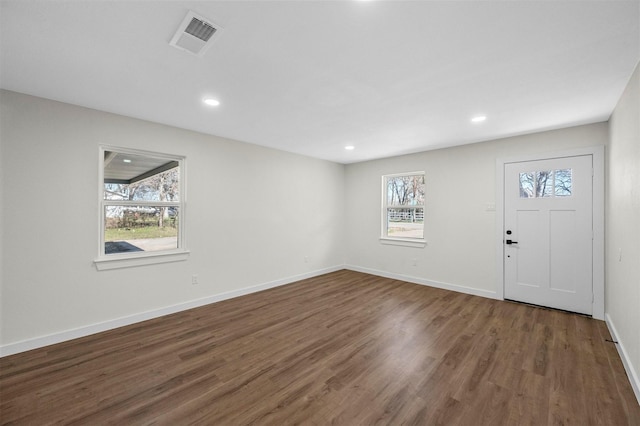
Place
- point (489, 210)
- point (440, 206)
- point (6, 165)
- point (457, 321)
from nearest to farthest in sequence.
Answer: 1. point (6, 165)
2. point (457, 321)
3. point (489, 210)
4. point (440, 206)

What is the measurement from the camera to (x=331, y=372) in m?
2.22

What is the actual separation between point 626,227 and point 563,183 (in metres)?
1.48

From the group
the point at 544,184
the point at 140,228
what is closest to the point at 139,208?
the point at 140,228

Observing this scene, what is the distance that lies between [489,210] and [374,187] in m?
2.24

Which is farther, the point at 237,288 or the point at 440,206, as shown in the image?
the point at 440,206

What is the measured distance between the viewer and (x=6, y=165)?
97.1 inches

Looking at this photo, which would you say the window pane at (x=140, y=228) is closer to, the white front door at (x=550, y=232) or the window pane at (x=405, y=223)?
the window pane at (x=405, y=223)

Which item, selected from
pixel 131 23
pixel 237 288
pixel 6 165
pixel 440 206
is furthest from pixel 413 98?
pixel 6 165

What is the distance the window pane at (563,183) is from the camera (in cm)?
350

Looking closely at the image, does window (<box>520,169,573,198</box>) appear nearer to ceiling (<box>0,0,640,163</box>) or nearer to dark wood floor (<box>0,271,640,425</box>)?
ceiling (<box>0,0,640,163</box>)

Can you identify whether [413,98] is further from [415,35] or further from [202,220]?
[202,220]

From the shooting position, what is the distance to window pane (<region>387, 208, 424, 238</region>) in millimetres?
5121

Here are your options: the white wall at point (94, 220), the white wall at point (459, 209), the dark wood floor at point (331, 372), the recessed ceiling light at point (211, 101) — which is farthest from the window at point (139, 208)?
the white wall at point (459, 209)

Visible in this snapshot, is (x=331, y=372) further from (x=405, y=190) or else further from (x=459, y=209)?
(x=405, y=190)
